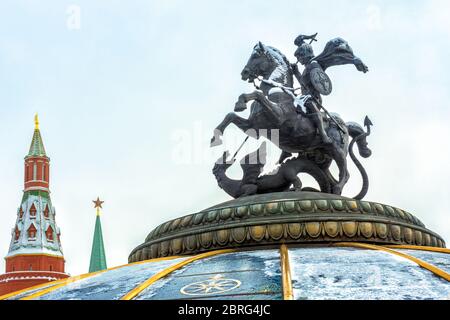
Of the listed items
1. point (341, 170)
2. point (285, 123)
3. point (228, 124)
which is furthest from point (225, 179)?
point (341, 170)

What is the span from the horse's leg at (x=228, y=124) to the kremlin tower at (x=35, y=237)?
3795 centimetres

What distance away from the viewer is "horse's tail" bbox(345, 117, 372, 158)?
1020cm

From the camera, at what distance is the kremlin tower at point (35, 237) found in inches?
1809

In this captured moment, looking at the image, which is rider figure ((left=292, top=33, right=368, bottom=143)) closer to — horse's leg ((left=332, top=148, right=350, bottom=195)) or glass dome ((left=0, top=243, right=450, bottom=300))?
horse's leg ((left=332, top=148, right=350, bottom=195))

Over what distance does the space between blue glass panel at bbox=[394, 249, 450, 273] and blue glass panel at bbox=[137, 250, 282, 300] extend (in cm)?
124

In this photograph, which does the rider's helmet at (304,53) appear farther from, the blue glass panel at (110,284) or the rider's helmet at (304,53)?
the blue glass panel at (110,284)

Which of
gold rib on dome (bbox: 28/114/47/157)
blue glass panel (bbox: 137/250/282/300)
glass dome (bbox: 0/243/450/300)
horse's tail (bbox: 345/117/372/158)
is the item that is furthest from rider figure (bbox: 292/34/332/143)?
gold rib on dome (bbox: 28/114/47/157)

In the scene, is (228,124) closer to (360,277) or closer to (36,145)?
(360,277)

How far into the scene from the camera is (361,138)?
10.2 m

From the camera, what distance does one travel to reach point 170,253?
806cm

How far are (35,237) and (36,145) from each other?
6.18 meters
